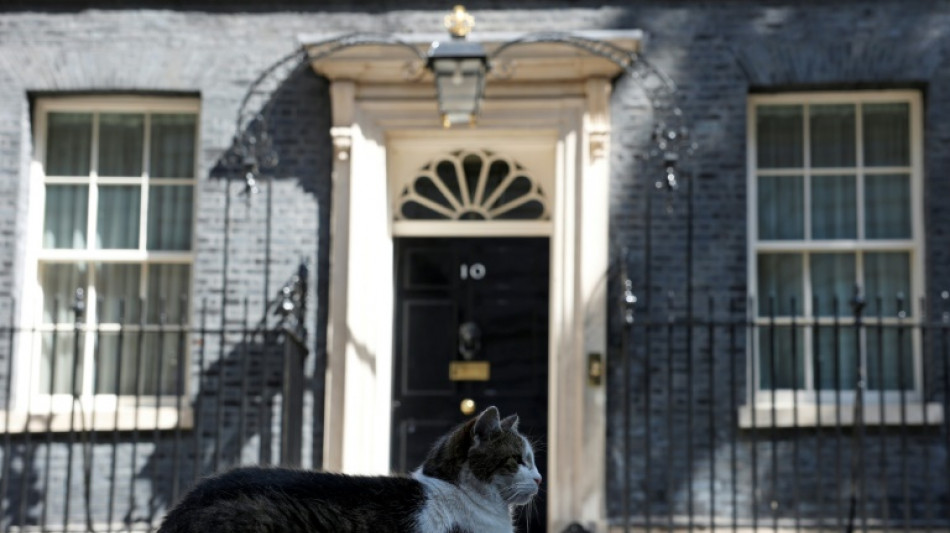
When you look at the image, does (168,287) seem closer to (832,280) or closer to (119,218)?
(119,218)

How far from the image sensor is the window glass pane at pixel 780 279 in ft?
36.9

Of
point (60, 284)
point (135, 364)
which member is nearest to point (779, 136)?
point (135, 364)

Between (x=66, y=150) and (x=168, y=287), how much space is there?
1.25m

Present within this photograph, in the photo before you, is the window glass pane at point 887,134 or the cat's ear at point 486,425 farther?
the window glass pane at point 887,134

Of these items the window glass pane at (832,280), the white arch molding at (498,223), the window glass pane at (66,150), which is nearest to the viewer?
the white arch molding at (498,223)

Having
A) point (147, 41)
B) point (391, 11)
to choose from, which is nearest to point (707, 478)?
point (391, 11)

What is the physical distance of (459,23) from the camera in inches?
417

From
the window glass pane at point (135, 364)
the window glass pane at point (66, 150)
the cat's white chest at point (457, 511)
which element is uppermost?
the window glass pane at point (66, 150)

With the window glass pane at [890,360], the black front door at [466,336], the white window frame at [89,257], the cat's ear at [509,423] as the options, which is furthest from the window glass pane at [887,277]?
the cat's ear at [509,423]

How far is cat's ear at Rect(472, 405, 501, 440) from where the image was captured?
569 centimetres

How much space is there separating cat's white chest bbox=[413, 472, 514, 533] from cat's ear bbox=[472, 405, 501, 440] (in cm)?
20

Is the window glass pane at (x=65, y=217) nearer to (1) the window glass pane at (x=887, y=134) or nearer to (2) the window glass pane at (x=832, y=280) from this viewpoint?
(2) the window glass pane at (x=832, y=280)

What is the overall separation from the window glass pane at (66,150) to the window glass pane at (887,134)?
5.47 meters

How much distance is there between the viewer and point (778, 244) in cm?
1126
